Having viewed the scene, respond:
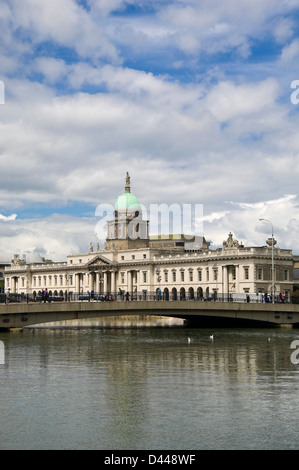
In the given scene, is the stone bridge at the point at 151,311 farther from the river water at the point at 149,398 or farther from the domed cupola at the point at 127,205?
the domed cupola at the point at 127,205

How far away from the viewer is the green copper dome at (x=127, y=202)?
191625 millimetres

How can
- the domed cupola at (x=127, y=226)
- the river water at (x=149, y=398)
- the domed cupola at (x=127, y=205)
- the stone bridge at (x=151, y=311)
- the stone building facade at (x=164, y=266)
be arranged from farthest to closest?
the domed cupola at (x=127, y=205) < the domed cupola at (x=127, y=226) < the stone building facade at (x=164, y=266) < the stone bridge at (x=151, y=311) < the river water at (x=149, y=398)

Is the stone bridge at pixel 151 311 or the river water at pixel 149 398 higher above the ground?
the stone bridge at pixel 151 311

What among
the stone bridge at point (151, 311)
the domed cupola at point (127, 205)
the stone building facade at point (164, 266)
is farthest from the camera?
the domed cupola at point (127, 205)

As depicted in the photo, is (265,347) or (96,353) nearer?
(96,353)

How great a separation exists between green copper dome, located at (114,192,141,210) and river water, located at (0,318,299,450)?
13599cm

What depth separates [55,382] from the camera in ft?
123

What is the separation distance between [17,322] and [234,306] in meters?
26.2

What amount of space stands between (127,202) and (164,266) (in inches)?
1349

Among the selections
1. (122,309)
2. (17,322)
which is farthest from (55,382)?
(122,309)

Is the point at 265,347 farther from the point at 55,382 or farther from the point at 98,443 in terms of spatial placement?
the point at 98,443

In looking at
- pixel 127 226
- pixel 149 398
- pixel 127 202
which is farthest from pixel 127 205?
pixel 149 398

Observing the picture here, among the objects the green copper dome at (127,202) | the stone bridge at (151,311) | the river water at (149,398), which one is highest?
the green copper dome at (127,202)

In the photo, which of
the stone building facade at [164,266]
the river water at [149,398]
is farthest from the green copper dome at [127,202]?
the river water at [149,398]
